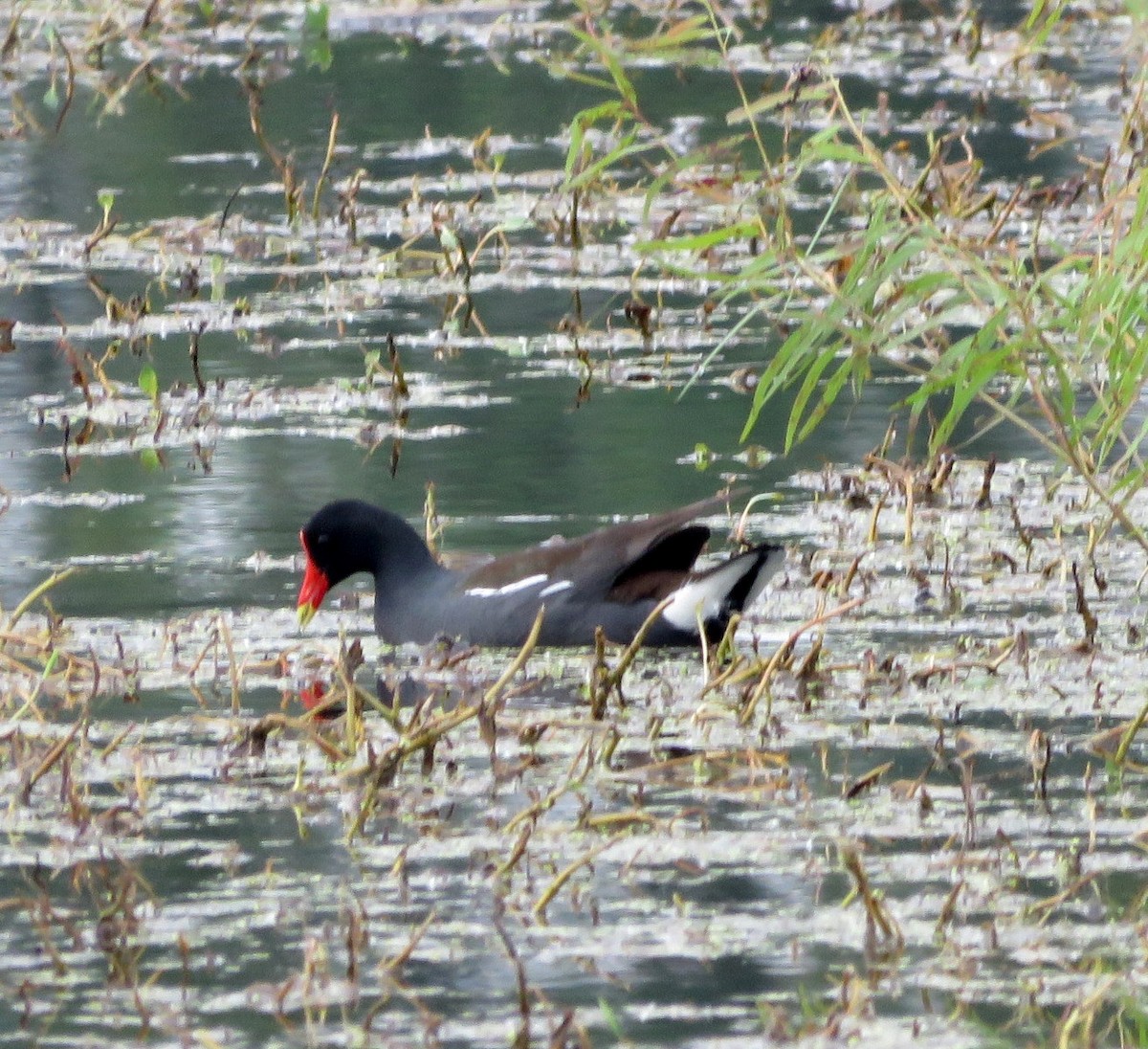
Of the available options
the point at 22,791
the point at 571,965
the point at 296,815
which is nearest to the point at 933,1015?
the point at 571,965

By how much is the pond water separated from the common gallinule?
5.0 inches

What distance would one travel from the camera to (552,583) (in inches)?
283

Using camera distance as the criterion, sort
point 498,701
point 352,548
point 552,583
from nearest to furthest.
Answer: point 498,701 → point 552,583 → point 352,548

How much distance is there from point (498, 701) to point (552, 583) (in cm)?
112

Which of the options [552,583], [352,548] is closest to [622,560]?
[552,583]

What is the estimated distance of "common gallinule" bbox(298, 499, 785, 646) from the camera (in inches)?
279

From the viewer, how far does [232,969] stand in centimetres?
487

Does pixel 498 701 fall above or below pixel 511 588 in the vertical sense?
below

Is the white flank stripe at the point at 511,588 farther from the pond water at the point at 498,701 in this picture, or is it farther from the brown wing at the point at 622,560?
the pond water at the point at 498,701

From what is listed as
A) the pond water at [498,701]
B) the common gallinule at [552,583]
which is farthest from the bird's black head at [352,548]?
the pond water at [498,701]

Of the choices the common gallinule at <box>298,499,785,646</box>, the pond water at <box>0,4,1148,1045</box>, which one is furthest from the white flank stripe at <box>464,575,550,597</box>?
the pond water at <box>0,4,1148,1045</box>

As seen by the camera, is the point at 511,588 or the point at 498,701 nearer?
the point at 498,701

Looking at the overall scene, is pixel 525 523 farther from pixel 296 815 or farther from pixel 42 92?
pixel 42 92

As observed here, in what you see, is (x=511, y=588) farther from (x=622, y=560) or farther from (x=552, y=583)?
(x=622, y=560)
